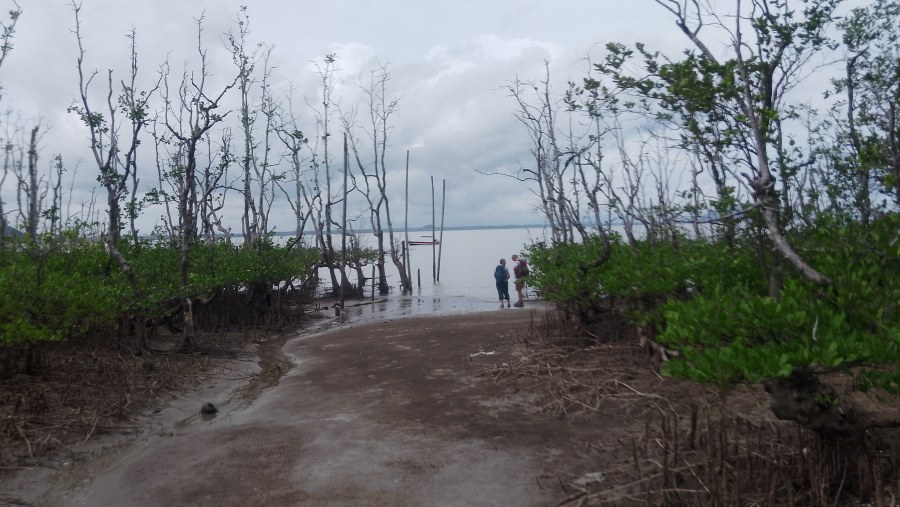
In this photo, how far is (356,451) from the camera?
19.6 feet

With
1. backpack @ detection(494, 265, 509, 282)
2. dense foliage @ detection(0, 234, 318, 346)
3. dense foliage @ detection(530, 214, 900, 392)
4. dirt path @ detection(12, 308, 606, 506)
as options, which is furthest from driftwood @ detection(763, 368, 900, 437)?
backpack @ detection(494, 265, 509, 282)

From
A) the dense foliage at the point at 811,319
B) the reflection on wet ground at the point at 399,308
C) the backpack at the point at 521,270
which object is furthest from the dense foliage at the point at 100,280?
the dense foliage at the point at 811,319

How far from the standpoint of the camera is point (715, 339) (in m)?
3.88

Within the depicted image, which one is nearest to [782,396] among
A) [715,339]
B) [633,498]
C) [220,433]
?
[715,339]

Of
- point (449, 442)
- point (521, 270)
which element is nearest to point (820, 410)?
point (449, 442)

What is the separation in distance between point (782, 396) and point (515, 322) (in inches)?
408

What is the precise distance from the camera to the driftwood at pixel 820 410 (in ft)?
12.8

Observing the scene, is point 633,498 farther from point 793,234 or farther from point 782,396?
point 793,234

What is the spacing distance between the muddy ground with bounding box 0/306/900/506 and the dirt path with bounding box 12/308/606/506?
20 millimetres

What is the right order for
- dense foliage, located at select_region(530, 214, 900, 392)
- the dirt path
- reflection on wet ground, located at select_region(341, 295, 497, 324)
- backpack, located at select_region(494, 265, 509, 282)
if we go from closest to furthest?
dense foliage, located at select_region(530, 214, 900, 392) → the dirt path → reflection on wet ground, located at select_region(341, 295, 497, 324) → backpack, located at select_region(494, 265, 509, 282)

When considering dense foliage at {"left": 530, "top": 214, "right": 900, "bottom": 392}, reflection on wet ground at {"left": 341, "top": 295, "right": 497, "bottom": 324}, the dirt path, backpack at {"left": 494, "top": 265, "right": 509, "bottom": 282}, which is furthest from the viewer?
backpack at {"left": 494, "top": 265, "right": 509, "bottom": 282}

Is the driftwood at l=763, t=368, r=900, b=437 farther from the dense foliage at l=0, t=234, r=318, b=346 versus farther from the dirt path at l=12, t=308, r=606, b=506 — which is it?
the dense foliage at l=0, t=234, r=318, b=346

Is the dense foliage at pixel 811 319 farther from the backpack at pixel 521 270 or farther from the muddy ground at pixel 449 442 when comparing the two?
the backpack at pixel 521 270

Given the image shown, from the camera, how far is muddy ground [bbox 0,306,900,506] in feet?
15.6
